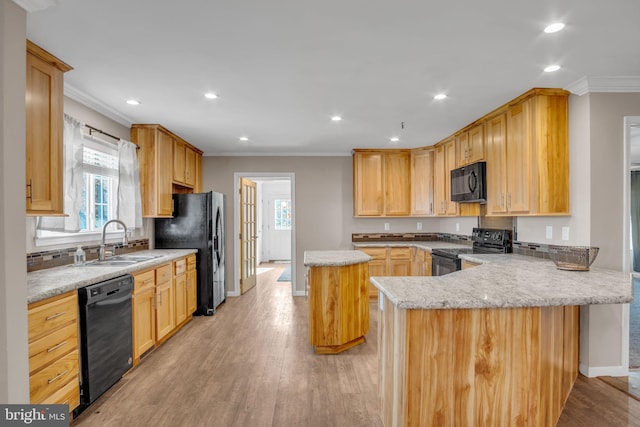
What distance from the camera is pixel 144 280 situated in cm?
307

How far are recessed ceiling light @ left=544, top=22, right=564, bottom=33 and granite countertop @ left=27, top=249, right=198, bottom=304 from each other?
319cm

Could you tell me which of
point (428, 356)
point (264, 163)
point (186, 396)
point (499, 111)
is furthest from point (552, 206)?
point (264, 163)

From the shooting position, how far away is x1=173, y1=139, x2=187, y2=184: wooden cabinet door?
4.45 meters

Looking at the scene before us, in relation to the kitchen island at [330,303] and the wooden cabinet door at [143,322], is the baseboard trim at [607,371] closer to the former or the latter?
the kitchen island at [330,303]

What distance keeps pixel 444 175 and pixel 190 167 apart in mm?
3660

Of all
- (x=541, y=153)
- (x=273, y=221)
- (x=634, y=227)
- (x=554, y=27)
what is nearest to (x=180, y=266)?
(x=541, y=153)

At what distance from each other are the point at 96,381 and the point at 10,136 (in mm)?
1734

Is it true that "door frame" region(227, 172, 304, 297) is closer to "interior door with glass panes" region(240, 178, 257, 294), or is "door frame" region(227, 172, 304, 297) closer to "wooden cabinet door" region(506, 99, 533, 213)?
"interior door with glass panes" region(240, 178, 257, 294)

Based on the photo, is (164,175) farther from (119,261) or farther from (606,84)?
(606,84)

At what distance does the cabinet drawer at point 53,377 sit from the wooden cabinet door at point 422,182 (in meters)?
4.49

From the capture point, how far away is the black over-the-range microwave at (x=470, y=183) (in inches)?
146

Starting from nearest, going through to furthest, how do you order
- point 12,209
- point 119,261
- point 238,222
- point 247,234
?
point 12,209, point 119,261, point 238,222, point 247,234

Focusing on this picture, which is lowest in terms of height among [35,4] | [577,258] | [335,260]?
[335,260]

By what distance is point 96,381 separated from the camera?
7.75 feet
